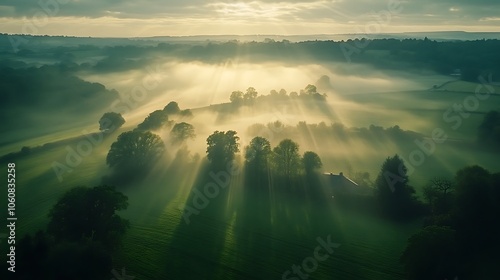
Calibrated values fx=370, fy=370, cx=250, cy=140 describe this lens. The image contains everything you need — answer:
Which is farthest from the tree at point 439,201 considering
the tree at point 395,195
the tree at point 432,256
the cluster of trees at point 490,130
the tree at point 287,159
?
the cluster of trees at point 490,130

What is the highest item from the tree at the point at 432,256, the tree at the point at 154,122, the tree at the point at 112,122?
the tree at the point at 154,122

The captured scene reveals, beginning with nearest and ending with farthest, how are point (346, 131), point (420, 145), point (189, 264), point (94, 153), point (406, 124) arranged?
point (189, 264) → point (94, 153) → point (420, 145) → point (346, 131) → point (406, 124)

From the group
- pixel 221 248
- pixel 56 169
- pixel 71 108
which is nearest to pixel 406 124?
pixel 221 248

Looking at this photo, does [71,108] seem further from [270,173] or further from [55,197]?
[270,173]

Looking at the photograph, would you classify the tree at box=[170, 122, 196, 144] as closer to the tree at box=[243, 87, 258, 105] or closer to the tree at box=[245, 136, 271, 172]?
the tree at box=[245, 136, 271, 172]

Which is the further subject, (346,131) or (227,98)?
(227,98)

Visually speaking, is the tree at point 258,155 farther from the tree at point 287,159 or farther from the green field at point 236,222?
the green field at point 236,222

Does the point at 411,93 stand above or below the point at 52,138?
above

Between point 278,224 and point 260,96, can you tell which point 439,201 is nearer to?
point 278,224
